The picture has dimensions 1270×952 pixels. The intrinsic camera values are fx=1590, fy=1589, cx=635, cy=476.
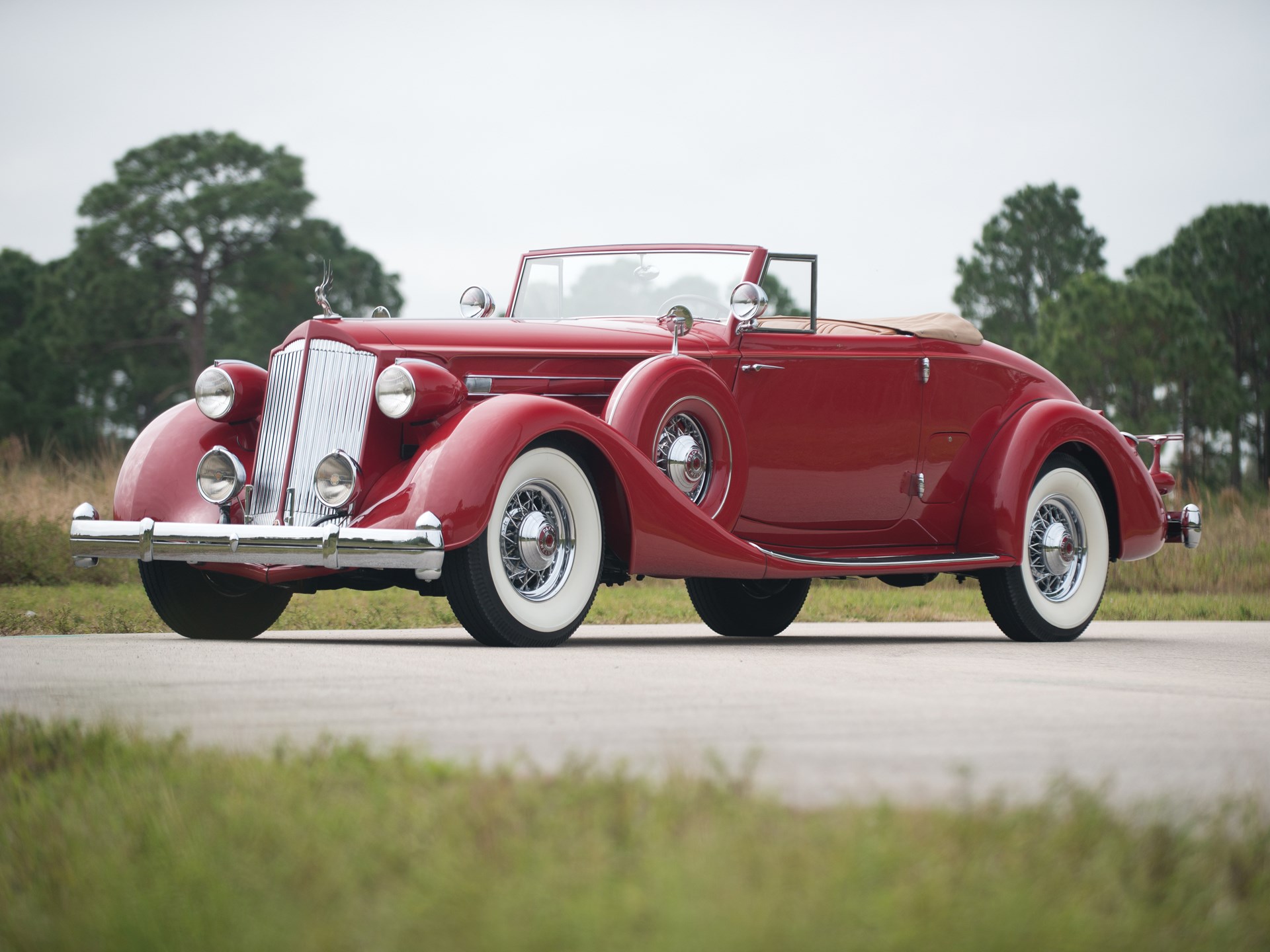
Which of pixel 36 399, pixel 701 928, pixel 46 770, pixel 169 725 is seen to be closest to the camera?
pixel 701 928

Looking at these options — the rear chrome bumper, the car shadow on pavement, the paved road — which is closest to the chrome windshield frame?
the car shadow on pavement

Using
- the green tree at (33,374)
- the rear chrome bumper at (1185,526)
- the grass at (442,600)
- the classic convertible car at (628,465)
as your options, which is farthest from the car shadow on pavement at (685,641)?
the green tree at (33,374)

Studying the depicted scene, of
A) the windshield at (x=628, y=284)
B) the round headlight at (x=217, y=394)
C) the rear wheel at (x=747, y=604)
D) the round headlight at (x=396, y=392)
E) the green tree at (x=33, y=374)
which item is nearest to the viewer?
the round headlight at (x=396, y=392)

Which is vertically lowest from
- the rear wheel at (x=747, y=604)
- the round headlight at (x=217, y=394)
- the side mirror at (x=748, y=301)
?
the rear wheel at (x=747, y=604)

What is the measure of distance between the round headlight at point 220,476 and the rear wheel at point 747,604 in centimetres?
315

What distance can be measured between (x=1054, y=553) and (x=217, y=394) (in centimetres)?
468

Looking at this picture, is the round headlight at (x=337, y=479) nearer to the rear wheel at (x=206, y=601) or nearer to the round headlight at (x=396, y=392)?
the round headlight at (x=396, y=392)

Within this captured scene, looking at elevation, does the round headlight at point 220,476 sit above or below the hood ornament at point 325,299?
below

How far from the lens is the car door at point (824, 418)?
8125 millimetres

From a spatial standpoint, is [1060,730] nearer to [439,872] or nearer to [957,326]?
[439,872]

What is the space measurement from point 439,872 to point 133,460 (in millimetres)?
5561

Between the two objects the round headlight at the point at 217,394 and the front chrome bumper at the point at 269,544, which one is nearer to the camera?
the front chrome bumper at the point at 269,544

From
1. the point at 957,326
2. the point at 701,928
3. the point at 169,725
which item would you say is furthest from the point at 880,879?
the point at 957,326

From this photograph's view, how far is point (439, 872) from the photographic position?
2543 mm
